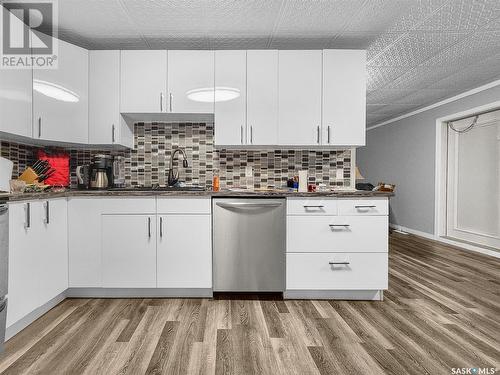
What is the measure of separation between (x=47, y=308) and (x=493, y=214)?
5.48 m

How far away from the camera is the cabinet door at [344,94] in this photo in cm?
290

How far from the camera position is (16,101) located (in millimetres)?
2266

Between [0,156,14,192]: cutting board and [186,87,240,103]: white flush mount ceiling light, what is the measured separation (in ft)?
5.01

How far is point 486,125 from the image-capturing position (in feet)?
15.1

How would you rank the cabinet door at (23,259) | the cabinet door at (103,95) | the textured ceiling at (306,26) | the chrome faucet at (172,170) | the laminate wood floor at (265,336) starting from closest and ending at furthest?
the laminate wood floor at (265,336) → the cabinet door at (23,259) → the textured ceiling at (306,26) → the cabinet door at (103,95) → the chrome faucet at (172,170)

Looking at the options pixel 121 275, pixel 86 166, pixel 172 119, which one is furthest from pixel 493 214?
pixel 86 166

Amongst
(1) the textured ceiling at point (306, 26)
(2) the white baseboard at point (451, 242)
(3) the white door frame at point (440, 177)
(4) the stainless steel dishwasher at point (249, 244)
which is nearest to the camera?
(1) the textured ceiling at point (306, 26)

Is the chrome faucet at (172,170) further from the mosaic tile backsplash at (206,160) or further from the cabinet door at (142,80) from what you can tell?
the cabinet door at (142,80)

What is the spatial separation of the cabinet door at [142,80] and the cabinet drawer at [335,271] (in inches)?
72.8

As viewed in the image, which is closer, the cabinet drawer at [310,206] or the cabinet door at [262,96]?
the cabinet drawer at [310,206]

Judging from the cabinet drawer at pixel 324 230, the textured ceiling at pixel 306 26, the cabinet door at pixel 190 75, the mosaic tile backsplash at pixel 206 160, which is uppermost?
the textured ceiling at pixel 306 26

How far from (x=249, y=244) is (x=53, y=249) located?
151 centimetres

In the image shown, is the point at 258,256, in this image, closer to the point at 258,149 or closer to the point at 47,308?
the point at 258,149

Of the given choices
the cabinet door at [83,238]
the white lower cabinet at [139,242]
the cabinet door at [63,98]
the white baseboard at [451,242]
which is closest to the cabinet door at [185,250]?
the white lower cabinet at [139,242]
